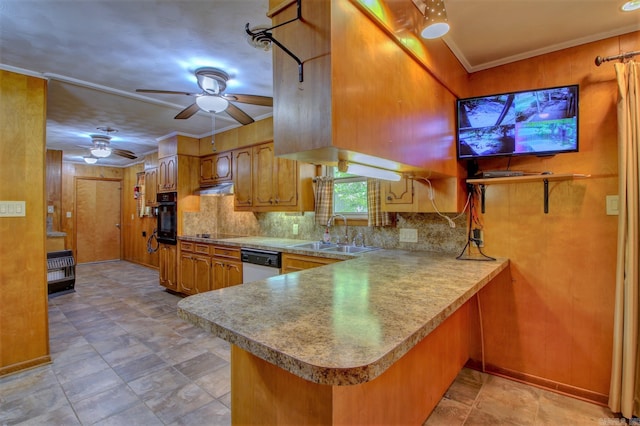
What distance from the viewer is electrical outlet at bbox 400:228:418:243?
2777 mm

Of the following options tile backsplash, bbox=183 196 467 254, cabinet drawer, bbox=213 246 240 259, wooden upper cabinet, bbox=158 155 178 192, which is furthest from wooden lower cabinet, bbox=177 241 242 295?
wooden upper cabinet, bbox=158 155 178 192

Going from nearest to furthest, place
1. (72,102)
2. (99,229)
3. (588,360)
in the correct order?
1. (588,360)
2. (72,102)
3. (99,229)

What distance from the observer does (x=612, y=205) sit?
2.04 meters

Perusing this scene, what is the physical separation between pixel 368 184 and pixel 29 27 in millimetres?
2807

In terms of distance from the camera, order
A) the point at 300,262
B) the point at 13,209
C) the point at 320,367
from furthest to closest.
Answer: the point at 300,262 → the point at 13,209 → the point at 320,367

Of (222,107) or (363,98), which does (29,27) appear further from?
(363,98)

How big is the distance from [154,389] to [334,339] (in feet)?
6.82

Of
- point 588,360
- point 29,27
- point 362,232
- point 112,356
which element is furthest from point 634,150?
point 112,356

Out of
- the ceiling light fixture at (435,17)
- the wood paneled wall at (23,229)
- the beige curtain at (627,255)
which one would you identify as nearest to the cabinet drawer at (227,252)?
the wood paneled wall at (23,229)

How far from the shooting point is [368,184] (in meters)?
3.08

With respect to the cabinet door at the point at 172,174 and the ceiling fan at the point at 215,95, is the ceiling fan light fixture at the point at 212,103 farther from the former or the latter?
the cabinet door at the point at 172,174

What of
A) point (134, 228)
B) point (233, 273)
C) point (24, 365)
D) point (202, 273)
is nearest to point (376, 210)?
point (233, 273)

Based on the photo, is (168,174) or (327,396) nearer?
(327,396)

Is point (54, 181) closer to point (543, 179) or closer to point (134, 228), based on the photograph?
point (134, 228)
